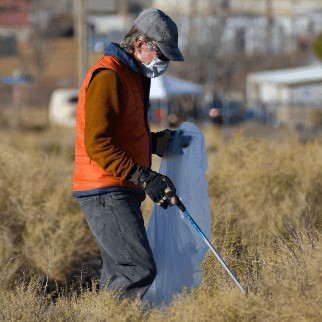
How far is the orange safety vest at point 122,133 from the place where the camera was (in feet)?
17.9

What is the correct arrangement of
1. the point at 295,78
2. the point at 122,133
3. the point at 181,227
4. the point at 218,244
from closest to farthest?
the point at 122,133, the point at 181,227, the point at 218,244, the point at 295,78

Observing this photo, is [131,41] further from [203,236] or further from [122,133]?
[203,236]

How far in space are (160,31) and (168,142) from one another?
88 cm

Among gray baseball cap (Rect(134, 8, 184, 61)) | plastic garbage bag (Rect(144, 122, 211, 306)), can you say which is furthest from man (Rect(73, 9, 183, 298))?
plastic garbage bag (Rect(144, 122, 211, 306))

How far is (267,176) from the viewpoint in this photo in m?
8.91

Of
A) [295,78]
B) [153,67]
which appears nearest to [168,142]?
[153,67]

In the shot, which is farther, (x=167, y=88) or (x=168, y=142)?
(x=167, y=88)

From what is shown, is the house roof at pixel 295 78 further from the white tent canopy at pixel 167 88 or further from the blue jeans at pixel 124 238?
the blue jeans at pixel 124 238

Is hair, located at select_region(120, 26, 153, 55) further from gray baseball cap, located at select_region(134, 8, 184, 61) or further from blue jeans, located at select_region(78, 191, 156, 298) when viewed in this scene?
blue jeans, located at select_region(78, 191, 156, 298)

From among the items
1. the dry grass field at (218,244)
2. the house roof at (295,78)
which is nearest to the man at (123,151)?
the dry grass field at (218,244)

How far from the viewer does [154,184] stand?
5418mm

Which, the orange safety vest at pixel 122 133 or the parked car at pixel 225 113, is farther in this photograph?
the parked car at pixel 225 113

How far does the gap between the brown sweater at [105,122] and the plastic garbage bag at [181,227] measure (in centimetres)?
82

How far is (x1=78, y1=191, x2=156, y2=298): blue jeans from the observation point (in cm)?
550
